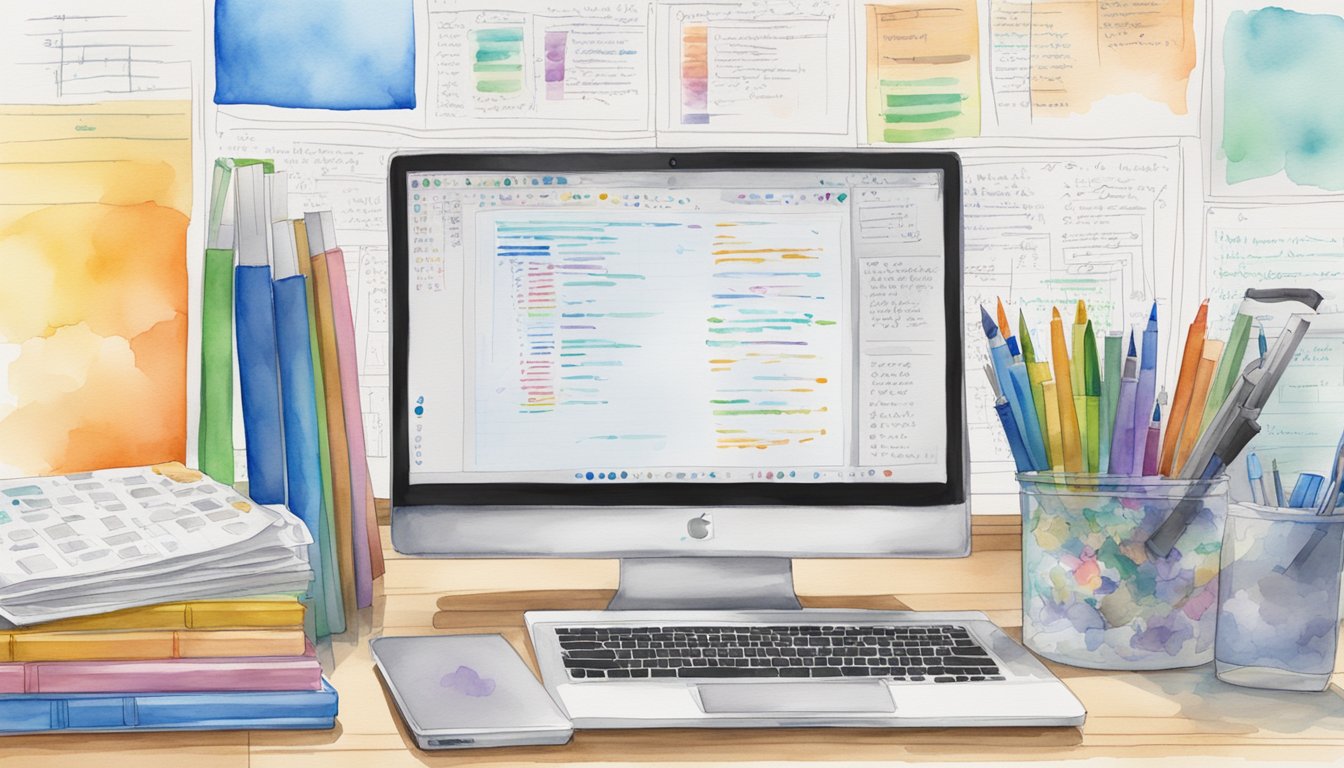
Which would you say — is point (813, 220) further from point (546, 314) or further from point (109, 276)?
point (109, 276)

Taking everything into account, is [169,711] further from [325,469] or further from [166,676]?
[325,469]

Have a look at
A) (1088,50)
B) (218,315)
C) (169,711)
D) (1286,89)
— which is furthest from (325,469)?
(1286,89)

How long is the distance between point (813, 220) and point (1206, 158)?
2.05ft

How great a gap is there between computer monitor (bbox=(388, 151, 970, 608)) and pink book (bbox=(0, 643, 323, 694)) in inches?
8.5

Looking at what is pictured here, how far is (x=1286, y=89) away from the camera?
1.27 metres

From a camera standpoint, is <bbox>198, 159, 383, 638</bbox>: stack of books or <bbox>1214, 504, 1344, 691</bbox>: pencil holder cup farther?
<bbox>198, 159, 383, 638</bbox>: stack of books

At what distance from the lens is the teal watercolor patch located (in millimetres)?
1270

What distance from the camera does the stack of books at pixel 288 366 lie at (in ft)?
3.00

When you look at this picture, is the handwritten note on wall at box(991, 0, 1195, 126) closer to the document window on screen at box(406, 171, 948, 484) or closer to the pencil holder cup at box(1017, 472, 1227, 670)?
the document window on screen at box(406, 171, 948, 484)

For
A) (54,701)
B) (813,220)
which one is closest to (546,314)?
(813,220)

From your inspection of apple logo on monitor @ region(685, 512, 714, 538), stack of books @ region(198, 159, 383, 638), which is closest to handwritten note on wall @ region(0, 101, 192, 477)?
stack of books @ region(198, 159, 383, 638)

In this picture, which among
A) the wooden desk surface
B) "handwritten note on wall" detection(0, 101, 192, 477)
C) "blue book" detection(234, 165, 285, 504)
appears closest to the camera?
the wooden desk surface

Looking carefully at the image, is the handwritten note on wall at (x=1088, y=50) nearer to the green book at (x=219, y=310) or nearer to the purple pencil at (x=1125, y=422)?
the purple pencil at (x=1125, y=422)

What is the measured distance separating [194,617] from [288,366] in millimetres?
248
